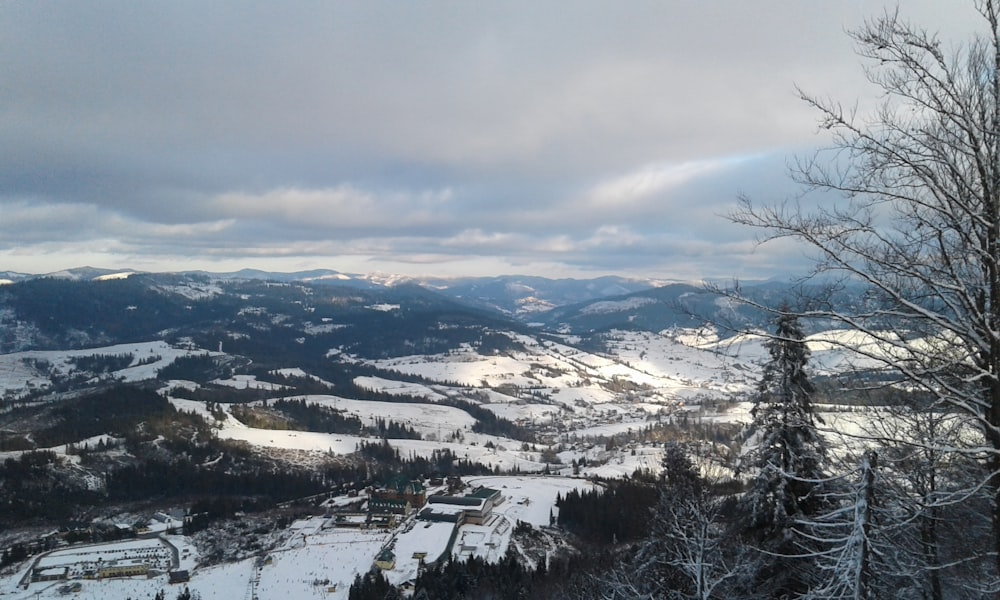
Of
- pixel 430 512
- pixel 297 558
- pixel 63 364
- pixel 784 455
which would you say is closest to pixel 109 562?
pixel 297 558

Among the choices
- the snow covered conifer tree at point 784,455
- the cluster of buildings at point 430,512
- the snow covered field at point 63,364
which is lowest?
the snow covered field at point 63,364

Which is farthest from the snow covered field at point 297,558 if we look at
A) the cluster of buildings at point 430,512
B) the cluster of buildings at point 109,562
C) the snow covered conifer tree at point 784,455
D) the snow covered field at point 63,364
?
the snow covered field at point 63,364

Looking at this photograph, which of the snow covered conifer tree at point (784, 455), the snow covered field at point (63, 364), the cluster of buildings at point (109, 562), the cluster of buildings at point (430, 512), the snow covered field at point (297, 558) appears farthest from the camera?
the snow covered field at point (63, 364)

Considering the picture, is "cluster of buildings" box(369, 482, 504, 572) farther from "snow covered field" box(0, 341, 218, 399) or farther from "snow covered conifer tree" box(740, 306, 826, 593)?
"snow covered field" box(0, 341, 218, 399)

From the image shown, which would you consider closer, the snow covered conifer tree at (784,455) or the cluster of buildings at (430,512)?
the snow covered conifer tree at (784,455)

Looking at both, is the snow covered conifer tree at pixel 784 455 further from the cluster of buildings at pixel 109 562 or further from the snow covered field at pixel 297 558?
the cluster of buildings at pixel 109 562

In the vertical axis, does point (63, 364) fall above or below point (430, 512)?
below

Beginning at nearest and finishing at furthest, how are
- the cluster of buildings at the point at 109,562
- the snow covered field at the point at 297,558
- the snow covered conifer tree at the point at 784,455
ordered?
1. the snow covered conifer tree at the point at 784,455
2. the snow covered field at the point at 297,558
3. the cluster of buildings at the point at 109,562

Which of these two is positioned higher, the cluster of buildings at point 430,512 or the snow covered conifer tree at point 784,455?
the snow covered conifer tree at point 784,455

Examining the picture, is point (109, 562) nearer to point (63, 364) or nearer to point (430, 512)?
point (430, 512)

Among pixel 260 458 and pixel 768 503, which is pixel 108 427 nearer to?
pixel 260 458

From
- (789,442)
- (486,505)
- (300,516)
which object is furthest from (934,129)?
(300,516)
